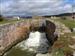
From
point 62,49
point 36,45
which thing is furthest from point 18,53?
point 62,49

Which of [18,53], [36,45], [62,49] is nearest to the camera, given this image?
[62,49]

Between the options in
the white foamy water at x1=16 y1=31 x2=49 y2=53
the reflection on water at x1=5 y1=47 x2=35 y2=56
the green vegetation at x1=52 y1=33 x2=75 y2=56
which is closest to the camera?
the green vegetation at x1=52 y1=33 x2=75 y2=56

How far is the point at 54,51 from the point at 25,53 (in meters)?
14.1

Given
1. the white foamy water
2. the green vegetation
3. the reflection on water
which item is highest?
the green vegetation

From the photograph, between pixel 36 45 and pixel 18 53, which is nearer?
pixel 18 53

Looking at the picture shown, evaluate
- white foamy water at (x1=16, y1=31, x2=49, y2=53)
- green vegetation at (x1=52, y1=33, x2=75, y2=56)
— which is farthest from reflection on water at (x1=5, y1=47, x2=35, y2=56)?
green vegetation at (x1=52, y1=33, x2=75, y2=56)

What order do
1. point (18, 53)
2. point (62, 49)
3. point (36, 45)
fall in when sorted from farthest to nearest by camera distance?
point (36, 45), point (18, 53), point (62, 49)

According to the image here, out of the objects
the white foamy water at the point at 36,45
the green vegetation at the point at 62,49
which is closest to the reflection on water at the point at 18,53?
the white foamy water at the point at 36,45

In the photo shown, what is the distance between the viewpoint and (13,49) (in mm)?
31812

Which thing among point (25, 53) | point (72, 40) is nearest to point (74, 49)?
point (72, 40)

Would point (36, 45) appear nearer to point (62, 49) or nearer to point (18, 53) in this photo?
point (18, 53)

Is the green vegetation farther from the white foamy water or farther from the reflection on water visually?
the white foamy water

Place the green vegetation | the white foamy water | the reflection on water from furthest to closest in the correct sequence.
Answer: the white foamy water < the reflection on water < the green vegetation

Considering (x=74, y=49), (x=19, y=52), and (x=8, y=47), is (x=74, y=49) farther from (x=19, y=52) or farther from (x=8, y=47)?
(x=8, y=47)
